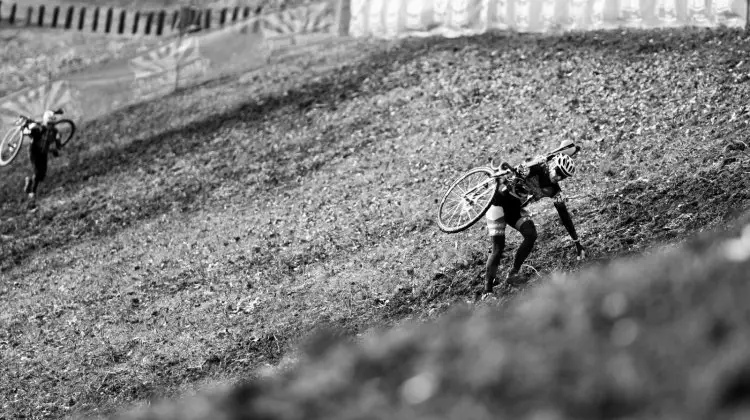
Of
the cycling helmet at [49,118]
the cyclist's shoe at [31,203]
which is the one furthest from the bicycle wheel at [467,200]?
the cyclist's shoe at [31,203]

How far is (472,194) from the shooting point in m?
15.6

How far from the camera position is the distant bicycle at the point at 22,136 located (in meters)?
24.7

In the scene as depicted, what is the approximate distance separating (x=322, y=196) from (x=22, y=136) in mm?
7653

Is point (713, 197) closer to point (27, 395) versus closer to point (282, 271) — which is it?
point (282, 271)

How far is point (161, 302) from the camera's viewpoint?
18641mm

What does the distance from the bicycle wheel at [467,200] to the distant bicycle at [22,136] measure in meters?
11.3

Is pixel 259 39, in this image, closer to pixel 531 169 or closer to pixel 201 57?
pixel 201 57

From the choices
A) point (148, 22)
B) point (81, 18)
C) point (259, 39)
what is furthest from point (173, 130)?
point (81, 18)

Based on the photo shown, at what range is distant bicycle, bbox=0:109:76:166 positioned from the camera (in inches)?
971

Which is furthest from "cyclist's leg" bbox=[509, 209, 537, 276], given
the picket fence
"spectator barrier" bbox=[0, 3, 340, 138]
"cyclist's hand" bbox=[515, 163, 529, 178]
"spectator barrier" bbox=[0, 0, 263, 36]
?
"spectator barrier" bbox=[0, 0, 263, 36]

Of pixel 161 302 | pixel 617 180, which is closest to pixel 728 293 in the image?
pixel 617 180

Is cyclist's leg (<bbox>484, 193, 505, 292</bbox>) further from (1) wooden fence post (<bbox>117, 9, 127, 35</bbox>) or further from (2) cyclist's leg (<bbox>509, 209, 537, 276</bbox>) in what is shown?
(1) wooden fence post (<bbox>117, 9, 127, 35</bbox>)

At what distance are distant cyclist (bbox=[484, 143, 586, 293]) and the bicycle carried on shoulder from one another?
90mm

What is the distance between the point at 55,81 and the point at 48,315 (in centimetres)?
1145
